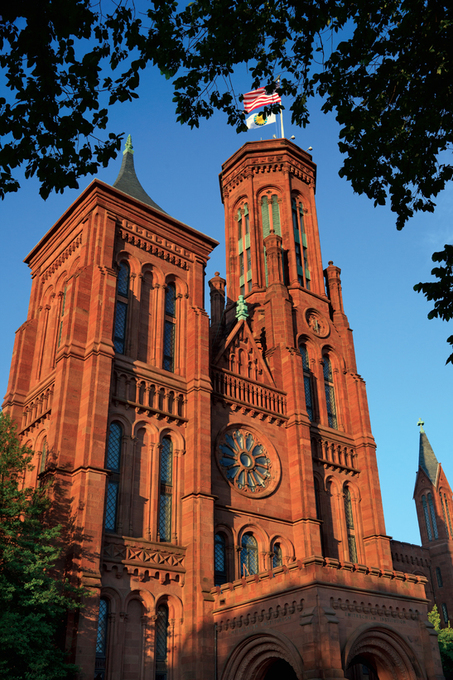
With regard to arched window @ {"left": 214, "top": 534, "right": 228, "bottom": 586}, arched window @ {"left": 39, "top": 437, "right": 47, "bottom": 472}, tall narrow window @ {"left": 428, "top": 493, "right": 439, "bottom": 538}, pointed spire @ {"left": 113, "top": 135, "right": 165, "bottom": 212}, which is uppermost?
pointed spire @ {"left": 113, "top": 135, "right": 165, "bottom": 212}

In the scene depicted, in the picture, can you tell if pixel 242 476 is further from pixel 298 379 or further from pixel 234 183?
pixel 234 183

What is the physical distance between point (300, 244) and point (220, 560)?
22574 millimetres

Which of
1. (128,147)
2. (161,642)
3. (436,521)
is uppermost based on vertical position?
(128,147)

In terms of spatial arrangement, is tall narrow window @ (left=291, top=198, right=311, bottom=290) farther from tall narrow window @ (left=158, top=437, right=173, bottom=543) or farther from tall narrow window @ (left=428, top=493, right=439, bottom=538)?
tall narrow window @ (left=158, top=437, right=173, bottom=543)

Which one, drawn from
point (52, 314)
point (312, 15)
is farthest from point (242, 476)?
point (312, 15)

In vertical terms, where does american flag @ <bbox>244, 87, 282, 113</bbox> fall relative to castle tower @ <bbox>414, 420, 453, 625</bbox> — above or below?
above

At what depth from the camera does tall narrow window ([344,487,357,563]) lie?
33938 millimetres

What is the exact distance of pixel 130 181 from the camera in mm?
37938

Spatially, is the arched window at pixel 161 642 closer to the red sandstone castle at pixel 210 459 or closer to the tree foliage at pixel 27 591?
the red sandstone castle at pixel 210 459

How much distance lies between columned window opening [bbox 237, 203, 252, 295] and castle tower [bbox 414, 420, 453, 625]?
57.3 ft

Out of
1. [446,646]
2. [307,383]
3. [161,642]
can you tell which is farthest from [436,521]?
[161,642]

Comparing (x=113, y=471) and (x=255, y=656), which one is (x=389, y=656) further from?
(x=113, y=471)

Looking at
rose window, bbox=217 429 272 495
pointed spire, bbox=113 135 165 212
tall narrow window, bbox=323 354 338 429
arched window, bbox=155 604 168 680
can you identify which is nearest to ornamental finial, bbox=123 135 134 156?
pointed spire, bbox=113 135 165 212

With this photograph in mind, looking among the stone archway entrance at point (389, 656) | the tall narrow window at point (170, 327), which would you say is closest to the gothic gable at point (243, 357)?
the tall narrow window at point (170, 327)
